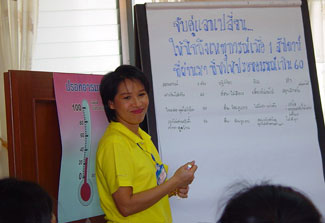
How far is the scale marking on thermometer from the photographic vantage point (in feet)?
7.43

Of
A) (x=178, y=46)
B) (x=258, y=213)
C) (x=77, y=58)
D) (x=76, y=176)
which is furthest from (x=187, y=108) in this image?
(x=258, y=213)

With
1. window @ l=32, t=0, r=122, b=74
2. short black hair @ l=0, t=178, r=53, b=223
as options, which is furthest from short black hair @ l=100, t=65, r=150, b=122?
window @ l=32, t=0, r=122, b=74

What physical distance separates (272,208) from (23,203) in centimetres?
53

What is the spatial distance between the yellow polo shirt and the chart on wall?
529 mm

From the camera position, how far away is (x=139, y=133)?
2.03 meters

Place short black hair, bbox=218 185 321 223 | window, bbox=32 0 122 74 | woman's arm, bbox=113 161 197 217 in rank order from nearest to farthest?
1. short black hair, bbox=218 185 321 223
2. woman's arm, bbox=113 161 197 217
3. window, bbox=32 0 122 74

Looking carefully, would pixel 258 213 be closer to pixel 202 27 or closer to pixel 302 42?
pixel 202 27

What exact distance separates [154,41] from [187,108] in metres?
0.39

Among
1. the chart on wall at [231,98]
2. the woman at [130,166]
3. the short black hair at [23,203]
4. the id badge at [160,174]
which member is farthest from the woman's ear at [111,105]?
the short black hair at [23,203]

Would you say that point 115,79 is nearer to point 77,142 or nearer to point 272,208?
point 77,142

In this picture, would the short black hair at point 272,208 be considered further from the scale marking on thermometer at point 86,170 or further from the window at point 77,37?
the window at point 77,37

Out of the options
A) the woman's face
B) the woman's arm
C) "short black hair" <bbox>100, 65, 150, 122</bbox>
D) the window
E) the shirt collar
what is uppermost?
the window

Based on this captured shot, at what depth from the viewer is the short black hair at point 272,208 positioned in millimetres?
769

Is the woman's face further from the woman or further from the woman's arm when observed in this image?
the woman's arm
